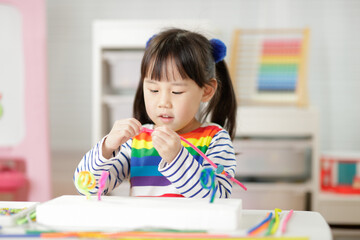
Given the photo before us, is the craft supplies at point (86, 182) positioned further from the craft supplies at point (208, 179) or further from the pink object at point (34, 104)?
the pink object at point (34, 104)

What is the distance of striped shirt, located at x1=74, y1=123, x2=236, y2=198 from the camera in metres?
0.95

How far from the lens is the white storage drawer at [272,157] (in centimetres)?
235

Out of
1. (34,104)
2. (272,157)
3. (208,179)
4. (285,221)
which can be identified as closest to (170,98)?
(208,179)

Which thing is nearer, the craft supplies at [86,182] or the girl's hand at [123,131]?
the craft supplies at [86,182]

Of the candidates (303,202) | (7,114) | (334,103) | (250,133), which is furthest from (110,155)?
(334,103)

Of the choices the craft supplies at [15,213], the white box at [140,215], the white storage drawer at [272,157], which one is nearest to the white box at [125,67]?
the white storage drawer at [272,157]

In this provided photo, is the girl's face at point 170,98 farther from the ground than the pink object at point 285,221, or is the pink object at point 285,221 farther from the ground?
the girl's face at point 170,98

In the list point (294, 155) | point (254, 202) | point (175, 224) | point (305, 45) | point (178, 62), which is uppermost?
point (305, 45)

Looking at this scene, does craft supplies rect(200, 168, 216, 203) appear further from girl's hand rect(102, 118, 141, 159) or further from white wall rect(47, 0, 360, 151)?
white wall rect(47, 0, 360, 151)

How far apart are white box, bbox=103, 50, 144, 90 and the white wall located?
1.36 ft

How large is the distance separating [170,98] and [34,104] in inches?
47.9

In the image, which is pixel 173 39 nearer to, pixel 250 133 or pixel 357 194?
pixel 250 133

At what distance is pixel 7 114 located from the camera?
2010 millimetres

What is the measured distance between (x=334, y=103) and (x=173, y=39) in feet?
6.44
